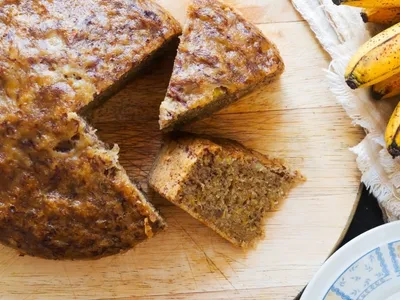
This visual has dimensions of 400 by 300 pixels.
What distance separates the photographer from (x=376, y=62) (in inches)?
133

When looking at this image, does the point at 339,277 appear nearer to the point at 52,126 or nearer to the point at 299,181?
the point at 299,181

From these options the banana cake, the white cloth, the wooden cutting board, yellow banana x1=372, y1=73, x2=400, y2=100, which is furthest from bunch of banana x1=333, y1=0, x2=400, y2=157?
the banana cake

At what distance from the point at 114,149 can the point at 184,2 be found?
1.11 m

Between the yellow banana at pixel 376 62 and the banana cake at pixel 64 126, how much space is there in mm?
1147

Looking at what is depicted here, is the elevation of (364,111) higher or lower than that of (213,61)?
lower

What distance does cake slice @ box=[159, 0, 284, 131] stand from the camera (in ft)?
11.8

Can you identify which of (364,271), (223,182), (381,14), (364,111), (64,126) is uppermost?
(381,14)

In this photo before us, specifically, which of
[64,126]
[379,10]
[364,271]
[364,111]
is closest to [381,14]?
[379,10]

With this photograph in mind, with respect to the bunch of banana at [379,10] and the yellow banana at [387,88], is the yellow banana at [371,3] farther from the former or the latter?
the yellow banana at [387,88]

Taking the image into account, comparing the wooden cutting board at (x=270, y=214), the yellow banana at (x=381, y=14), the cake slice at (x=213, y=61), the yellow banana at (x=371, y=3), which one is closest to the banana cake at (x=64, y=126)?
the cake slice at (x=213, y=61)

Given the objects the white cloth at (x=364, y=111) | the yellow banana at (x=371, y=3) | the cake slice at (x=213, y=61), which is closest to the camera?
the yellow banana at (x=371, y=3)

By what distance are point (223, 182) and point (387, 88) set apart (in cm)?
117

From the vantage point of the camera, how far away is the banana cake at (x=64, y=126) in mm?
3396

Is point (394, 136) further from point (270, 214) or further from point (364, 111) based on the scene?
point (270, 214)
